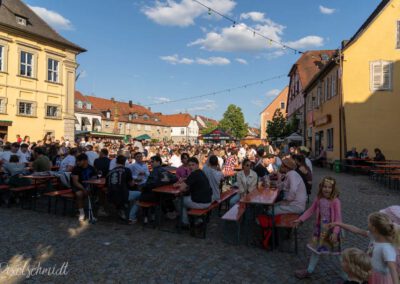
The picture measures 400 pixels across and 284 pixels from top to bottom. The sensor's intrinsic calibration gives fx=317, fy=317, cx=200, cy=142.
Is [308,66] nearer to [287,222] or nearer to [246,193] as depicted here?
[246,193]

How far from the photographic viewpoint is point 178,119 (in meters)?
93.2

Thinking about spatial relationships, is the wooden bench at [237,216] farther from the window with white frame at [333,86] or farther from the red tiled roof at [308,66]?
the red tiled roof at [308,66]

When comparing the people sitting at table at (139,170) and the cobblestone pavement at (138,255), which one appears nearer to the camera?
the cobblestone pavement at (138,255)

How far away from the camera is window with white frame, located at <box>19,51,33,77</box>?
23984mm

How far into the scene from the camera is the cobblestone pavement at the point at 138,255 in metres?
4.28

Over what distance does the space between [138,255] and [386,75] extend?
62.4 feet

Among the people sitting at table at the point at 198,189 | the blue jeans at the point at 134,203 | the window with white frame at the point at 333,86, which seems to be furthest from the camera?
the window with white frame at the point at 333,86

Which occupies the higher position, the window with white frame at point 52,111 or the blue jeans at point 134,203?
the window with white frame at point 52,111

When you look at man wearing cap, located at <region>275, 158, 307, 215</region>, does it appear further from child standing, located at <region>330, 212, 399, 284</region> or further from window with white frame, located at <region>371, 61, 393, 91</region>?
window with white frame, located at <region>371, 61, 393, 91</region>

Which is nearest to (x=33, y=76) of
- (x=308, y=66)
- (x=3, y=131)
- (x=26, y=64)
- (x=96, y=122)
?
(x=26, y=64)

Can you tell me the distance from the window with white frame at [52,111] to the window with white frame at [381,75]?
2344cm

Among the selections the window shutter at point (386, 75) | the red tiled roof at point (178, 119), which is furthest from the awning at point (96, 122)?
the window shutter at point (386, 75)

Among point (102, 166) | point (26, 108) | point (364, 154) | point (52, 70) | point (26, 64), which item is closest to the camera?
point (102, 166)

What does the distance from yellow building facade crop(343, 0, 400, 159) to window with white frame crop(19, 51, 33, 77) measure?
2247cm
